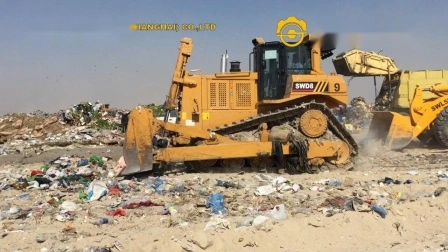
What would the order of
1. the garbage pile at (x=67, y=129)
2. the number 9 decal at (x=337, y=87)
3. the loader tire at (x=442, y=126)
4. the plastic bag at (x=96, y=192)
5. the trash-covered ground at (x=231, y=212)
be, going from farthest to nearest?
the garbage pile at (x=67, y=129)
the loader tire at (x=442, y=126)
the number 9 decal at (x=337, y=87)
the plastic bag at (x=96, y=192)
the trash-covered ground at (x=231, y=212)

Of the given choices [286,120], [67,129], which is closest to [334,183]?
[286,120]

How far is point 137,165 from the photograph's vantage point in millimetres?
8305

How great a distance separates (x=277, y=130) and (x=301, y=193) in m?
1.93

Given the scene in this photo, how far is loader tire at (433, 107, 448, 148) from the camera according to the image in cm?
1113

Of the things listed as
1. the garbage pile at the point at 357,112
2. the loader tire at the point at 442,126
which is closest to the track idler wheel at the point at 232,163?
the loader tire at the point at 442,126

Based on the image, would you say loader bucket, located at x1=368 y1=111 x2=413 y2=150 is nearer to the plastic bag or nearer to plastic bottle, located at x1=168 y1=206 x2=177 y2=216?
plastic bottle, located at x1=168 y1=206 x2=177 y2=216

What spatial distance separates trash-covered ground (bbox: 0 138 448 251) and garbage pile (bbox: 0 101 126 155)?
8108mm

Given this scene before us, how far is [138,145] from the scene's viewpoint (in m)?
8.30

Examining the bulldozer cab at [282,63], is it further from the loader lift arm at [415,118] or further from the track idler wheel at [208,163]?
the loader lift arm at [415,118]

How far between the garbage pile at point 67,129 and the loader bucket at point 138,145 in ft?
26.7

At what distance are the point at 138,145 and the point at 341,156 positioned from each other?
361cm

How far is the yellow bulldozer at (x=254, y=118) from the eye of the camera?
859cm

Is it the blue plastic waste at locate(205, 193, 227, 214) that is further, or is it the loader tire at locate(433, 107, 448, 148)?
the loader tire at locate(433, 107, 448, 148)

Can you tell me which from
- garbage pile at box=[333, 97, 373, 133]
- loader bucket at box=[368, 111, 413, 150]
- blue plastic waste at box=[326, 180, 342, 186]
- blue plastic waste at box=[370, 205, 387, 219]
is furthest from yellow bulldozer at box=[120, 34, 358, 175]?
garbage pile at box=[333, 97, 373, 133]
